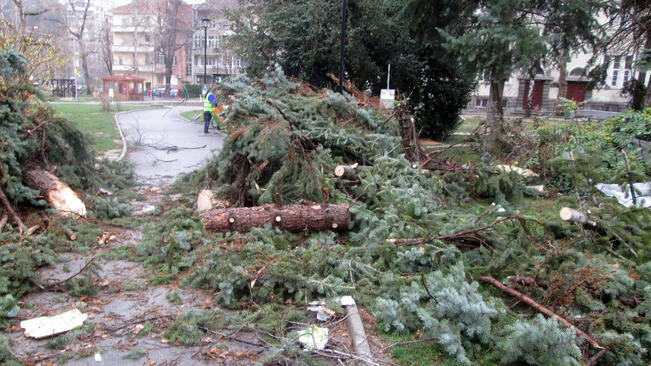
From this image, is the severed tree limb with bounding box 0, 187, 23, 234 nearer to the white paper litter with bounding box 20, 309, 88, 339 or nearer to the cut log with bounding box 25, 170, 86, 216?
the cut log with bounding box 25, 170, 86, 216

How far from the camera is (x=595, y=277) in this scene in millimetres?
3971

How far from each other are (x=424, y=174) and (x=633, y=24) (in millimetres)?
9691

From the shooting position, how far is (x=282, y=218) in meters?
5.99

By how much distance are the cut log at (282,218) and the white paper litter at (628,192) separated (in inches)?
160

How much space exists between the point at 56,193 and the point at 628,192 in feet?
27.3

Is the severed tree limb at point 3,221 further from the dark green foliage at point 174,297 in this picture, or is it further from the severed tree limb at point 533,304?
the severed tree limb at point 533,304

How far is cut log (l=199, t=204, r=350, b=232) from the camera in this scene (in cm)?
594

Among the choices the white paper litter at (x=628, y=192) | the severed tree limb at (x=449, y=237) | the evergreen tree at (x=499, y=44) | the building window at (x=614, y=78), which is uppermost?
the building window at (x=614, y=78)

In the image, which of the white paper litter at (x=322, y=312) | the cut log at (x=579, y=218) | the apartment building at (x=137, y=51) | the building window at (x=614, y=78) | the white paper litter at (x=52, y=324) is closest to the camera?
the white paper litter at (x=52, y=324)

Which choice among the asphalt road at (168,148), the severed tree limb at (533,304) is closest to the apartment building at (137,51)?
the asphalt road at (168,148)

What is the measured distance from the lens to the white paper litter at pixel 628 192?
6.56m

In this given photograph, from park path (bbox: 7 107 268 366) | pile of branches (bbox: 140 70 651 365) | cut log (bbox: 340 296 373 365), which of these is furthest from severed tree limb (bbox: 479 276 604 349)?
park path (bbox: 7 107 268 366)

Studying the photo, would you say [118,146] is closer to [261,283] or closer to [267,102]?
[267,102]

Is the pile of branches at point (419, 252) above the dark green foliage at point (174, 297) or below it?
above
